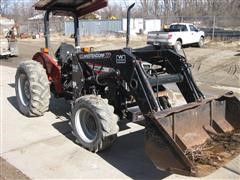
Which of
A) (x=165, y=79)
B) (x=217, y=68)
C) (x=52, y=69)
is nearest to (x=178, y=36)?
(x=217, y=68)

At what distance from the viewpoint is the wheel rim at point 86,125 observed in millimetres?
5926

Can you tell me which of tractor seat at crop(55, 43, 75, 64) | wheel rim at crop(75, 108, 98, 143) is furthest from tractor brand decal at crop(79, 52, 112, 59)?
tractor seat at crop(55, 43, 75, 64)

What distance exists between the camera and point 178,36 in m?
24.5

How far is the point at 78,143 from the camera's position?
623cm

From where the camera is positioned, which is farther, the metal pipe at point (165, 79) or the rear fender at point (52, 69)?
the rear fender at point (52, 69)

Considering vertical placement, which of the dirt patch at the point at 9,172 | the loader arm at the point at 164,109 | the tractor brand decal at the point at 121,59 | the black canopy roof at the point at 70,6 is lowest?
the dirt patch at the point at 9,172

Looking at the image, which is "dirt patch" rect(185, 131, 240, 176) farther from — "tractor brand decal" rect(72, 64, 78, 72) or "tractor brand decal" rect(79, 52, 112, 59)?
"tractor brand decal" rect(72, 64, 78, 72)

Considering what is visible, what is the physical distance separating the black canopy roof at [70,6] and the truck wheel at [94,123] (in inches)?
96.5

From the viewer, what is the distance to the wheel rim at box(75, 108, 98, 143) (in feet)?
19.4

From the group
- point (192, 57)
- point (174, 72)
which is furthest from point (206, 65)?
point (174, 72)

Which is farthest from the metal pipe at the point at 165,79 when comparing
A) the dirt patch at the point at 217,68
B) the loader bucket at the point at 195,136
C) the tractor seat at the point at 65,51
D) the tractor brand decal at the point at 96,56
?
the dirt patch at the point at 217,68

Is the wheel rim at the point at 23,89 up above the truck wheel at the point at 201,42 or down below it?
below

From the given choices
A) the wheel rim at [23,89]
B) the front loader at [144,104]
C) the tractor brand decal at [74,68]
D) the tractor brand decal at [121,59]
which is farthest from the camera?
the wheel rim at [23,89]

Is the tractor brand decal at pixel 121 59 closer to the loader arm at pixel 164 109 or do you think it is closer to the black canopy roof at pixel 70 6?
the loader arm at pixel 164 109
